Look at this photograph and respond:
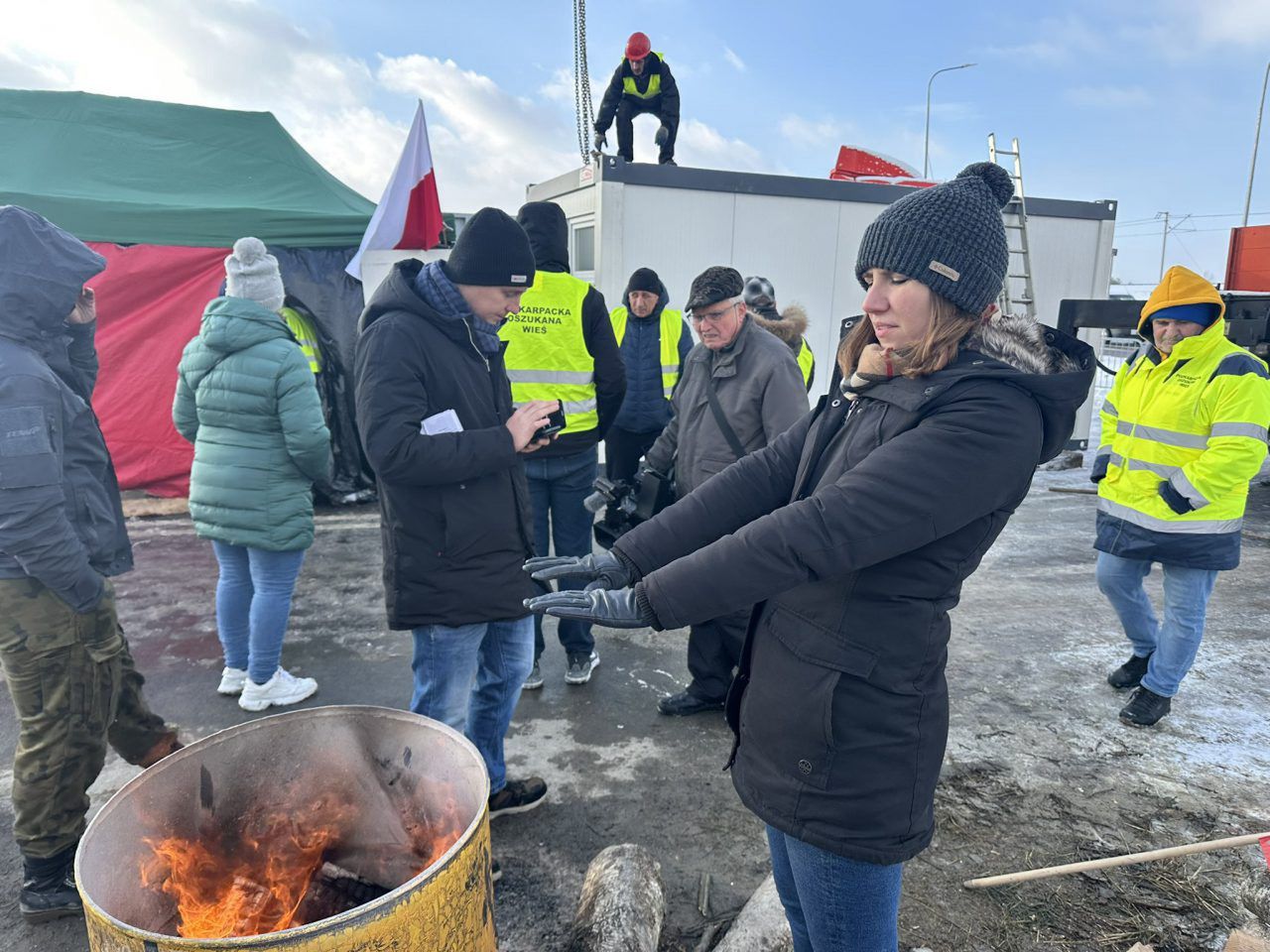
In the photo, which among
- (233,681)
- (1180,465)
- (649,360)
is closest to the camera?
(1180,465)

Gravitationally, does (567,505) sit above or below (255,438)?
below

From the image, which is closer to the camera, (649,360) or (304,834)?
Answer: (304,834)

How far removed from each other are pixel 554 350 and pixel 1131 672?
11.1ft

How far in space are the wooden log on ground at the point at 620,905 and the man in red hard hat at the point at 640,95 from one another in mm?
6912

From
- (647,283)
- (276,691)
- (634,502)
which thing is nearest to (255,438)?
(276,691)

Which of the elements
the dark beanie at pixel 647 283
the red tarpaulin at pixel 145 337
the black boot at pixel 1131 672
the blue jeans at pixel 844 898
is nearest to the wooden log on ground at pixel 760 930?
the blue jeans at pixel 844 898

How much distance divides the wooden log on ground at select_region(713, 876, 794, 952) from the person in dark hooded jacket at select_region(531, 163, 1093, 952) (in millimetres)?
649

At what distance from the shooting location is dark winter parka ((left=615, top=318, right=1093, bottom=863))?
1.31m

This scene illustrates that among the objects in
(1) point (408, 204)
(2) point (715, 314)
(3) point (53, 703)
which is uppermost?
(1) point (408, 204)

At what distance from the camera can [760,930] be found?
2.18 m

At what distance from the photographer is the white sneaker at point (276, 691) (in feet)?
12.2

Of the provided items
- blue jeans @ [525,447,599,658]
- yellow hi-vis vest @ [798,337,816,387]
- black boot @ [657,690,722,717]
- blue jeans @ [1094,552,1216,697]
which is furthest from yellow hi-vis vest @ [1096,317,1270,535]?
blue jeans @ [525,447,599,658]

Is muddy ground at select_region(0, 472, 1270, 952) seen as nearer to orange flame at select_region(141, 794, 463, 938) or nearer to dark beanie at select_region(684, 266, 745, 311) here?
orange flame at select_region(141, 794, 463, 938)

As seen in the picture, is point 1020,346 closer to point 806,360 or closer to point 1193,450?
point 1193,450
